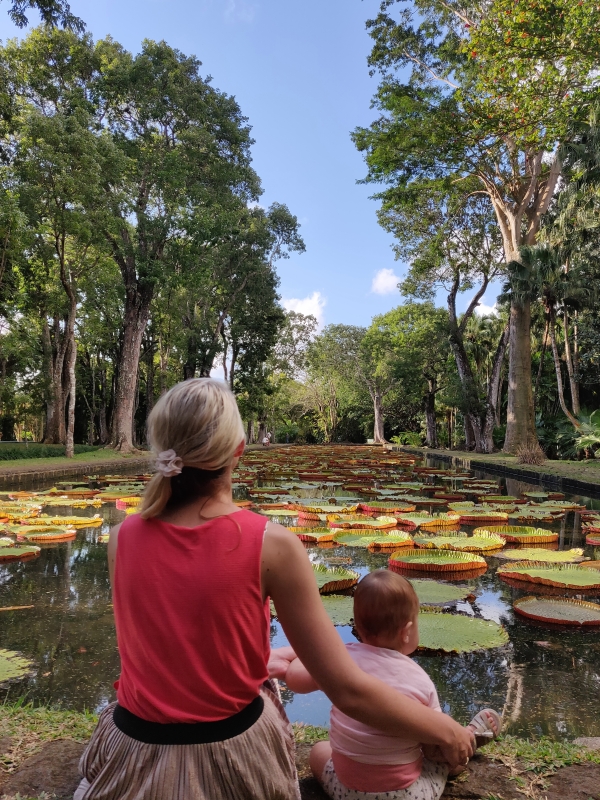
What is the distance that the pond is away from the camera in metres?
2.37

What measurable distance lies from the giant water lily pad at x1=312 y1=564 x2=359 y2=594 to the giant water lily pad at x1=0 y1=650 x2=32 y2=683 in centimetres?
171

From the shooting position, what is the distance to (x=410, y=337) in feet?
102

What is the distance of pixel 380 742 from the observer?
1.47 meters

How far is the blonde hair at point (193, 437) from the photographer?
4.30 ft

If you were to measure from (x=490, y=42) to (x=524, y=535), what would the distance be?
9.06m

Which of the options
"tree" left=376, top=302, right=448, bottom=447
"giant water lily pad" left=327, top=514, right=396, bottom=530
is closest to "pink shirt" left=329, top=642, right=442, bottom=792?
"giant water lily pad" left=327, top=514, right=396, bottom=530

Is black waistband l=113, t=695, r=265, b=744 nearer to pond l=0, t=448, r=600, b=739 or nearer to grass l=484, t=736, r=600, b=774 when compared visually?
grass l=484, t=736, r=600, b=774

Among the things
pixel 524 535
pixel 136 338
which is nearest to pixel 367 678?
pixel 524 535

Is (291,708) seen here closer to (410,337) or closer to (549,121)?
(549,121)

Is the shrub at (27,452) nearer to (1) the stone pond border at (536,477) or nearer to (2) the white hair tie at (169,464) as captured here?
(1) the stone pond border at (536,477)

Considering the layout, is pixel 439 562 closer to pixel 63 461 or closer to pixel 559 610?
pixel 559 610

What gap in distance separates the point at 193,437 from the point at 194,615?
1.23 ft

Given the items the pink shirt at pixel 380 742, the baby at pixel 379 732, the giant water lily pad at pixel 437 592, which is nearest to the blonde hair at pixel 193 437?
the baby at pixel 379 732

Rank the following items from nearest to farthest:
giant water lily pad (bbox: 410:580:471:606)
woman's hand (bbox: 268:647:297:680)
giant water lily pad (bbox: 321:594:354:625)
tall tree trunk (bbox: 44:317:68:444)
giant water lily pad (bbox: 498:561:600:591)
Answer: woman's hand (bbox: 268:647:297:680), giant water lily pad (bbox: 321:594:354:625), giant water lily pad (bbox: 410:580:471:606), giant water lily pad (bbox: 498:561:600:591), tall tree trunk (bbox: 44:317:68:444)
